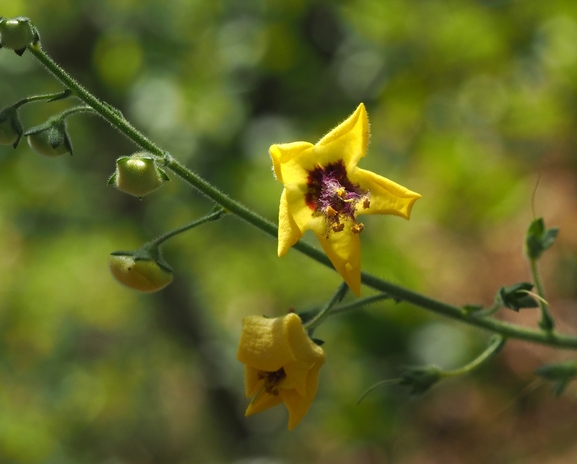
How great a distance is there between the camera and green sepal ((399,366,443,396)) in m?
2.93

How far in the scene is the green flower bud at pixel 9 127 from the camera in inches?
92.0

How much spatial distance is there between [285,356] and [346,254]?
1.36ft

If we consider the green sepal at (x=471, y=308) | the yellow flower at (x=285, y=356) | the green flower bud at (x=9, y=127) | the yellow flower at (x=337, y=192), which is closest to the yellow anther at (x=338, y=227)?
the yellow flower at (x=337, y=192)

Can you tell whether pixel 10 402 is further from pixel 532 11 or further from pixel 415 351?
pixel 532 11

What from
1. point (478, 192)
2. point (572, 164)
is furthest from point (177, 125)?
point (572, 164)

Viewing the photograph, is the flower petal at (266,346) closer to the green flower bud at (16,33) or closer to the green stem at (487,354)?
the green stem at (487,354)

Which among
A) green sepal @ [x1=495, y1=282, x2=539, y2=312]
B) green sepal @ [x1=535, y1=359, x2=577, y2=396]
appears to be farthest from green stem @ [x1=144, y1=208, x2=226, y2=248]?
green sepal @ [x1=535, y1=359, x2=577, y2=396]

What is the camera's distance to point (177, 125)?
18.9 ft

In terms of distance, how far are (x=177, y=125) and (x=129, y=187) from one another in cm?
357

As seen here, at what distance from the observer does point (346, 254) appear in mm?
2475

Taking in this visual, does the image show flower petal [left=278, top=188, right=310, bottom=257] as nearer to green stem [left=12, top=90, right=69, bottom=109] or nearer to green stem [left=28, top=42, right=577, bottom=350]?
green stem [left=28, top=42, right=577, bottom=350]

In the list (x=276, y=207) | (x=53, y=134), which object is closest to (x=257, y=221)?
(x=53, y=134)

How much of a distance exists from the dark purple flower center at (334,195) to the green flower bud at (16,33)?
110 cm

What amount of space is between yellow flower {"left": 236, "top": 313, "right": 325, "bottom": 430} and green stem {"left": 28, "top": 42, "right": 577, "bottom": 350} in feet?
0.95
